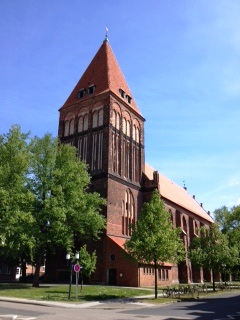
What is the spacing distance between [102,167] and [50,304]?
2042cm

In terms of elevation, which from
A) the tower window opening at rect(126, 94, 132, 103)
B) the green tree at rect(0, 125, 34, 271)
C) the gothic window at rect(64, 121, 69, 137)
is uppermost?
the tower window opening at rect(126, 94, 132, 103)

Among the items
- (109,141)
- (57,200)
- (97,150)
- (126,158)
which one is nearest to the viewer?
(57,200)

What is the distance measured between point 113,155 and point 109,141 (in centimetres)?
174

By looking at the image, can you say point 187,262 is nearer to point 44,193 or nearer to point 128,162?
point 128,162

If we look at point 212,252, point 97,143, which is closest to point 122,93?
point 97,143

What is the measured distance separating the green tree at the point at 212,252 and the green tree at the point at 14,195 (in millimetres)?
17747

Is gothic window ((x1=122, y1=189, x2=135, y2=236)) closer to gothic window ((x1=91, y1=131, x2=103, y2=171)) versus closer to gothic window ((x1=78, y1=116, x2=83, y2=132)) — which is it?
gothic window ((x1=91, y1=131, x2=103, y2=171))

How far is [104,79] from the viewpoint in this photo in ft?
138

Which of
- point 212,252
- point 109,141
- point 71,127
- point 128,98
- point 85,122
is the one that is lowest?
point 212,252

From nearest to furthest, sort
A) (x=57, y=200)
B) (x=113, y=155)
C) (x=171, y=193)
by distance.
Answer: (x=57, y=200) → (x=113, y=155) → (x=171, y=193)

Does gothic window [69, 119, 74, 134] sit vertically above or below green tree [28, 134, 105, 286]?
above

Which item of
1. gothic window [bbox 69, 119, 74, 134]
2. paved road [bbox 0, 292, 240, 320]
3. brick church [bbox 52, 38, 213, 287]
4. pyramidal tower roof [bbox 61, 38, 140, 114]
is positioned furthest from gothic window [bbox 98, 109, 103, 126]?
paved road [bbox 0, 292, 240, 320]

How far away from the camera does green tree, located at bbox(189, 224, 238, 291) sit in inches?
1345

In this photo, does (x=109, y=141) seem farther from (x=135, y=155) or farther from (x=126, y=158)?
(x=135, y=155)
